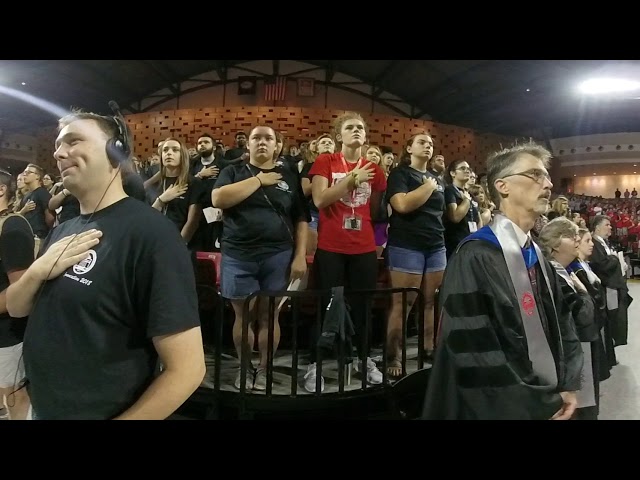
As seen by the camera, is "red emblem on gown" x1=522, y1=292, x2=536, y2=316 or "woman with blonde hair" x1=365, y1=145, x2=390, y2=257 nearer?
"red emblem on gown" x1=522, y1=292, x2=536, y2=316

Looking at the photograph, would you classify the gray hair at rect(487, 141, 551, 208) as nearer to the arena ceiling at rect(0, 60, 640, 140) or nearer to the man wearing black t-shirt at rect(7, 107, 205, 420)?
the arena ceiling at rect(0, 60, 640, 140)

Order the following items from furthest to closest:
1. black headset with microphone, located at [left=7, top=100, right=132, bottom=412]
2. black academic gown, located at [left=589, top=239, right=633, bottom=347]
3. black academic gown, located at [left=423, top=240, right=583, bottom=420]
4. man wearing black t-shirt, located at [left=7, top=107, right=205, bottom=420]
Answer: black academic gown, located at [left=589, top=239, right=633, bottom=347]
black academic gown, located at [left=423, top=240, right=583, bottom=420]
black headset with microphone, located at [left=7, top=100, right=132, bottom=412]
man wearing black t-shirt, located at [left=7, top=107, right=205, bottom=420]

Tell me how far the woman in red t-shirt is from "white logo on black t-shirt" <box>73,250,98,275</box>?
2.72 feet

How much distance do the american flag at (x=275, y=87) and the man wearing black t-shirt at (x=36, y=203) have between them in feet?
3.07

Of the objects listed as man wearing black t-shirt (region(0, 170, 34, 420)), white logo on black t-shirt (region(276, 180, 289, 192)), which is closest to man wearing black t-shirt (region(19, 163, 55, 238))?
man wearing black t-shirt (region(0, 170, 34, 420))

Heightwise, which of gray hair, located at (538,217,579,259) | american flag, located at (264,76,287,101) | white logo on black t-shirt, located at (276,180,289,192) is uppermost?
american flag, located at (264,76,287,101)

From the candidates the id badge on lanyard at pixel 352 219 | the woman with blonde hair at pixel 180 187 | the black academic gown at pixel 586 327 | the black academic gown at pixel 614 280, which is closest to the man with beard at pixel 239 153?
the woman with blonde hair at pixel 180 187

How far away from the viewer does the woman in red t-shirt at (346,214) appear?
183cm

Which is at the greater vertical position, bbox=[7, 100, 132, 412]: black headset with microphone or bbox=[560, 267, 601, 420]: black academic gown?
bbox=[7, 100, 132, 412]: black headset with microphone

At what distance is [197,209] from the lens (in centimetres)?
182

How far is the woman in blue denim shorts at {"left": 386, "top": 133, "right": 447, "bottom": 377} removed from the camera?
73.6 inches

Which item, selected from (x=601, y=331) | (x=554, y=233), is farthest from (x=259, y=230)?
(x=601, y=331)

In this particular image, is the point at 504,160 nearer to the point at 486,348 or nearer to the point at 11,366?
the point at 486,348
